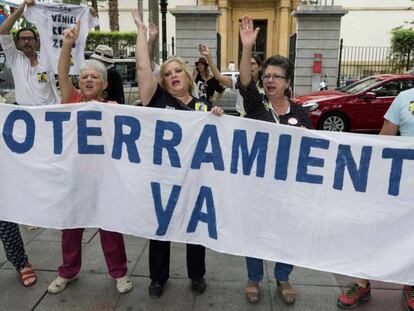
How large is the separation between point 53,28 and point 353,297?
12.8 feet

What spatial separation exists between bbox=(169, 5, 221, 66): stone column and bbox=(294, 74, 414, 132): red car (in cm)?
541

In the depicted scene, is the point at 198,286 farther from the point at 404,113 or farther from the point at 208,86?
the point at 208,86

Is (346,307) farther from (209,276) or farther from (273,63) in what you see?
(273,63)

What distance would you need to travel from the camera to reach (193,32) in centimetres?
1491

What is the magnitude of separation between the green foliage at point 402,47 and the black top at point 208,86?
14.9 m

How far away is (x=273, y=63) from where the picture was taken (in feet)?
10.6

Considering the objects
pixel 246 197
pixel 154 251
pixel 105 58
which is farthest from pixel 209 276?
pixel 105 58

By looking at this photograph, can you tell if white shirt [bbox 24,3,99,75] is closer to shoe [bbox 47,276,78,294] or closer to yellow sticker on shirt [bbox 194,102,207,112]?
yellow sticker on shirt [bbox 194,102,207,112]

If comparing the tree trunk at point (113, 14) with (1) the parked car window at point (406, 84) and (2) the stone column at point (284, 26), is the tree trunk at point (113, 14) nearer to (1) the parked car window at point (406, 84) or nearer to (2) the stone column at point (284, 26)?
(2) the stone column at point (284, 26)

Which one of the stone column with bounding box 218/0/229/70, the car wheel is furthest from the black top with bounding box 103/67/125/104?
the stone column with bounding box 218/0/229/70

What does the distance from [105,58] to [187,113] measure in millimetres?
2981

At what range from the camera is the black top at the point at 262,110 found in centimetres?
320

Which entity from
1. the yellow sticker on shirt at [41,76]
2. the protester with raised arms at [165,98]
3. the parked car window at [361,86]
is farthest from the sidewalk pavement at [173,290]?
the parked car window at [361,86]

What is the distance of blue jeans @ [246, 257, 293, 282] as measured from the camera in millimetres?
3398
